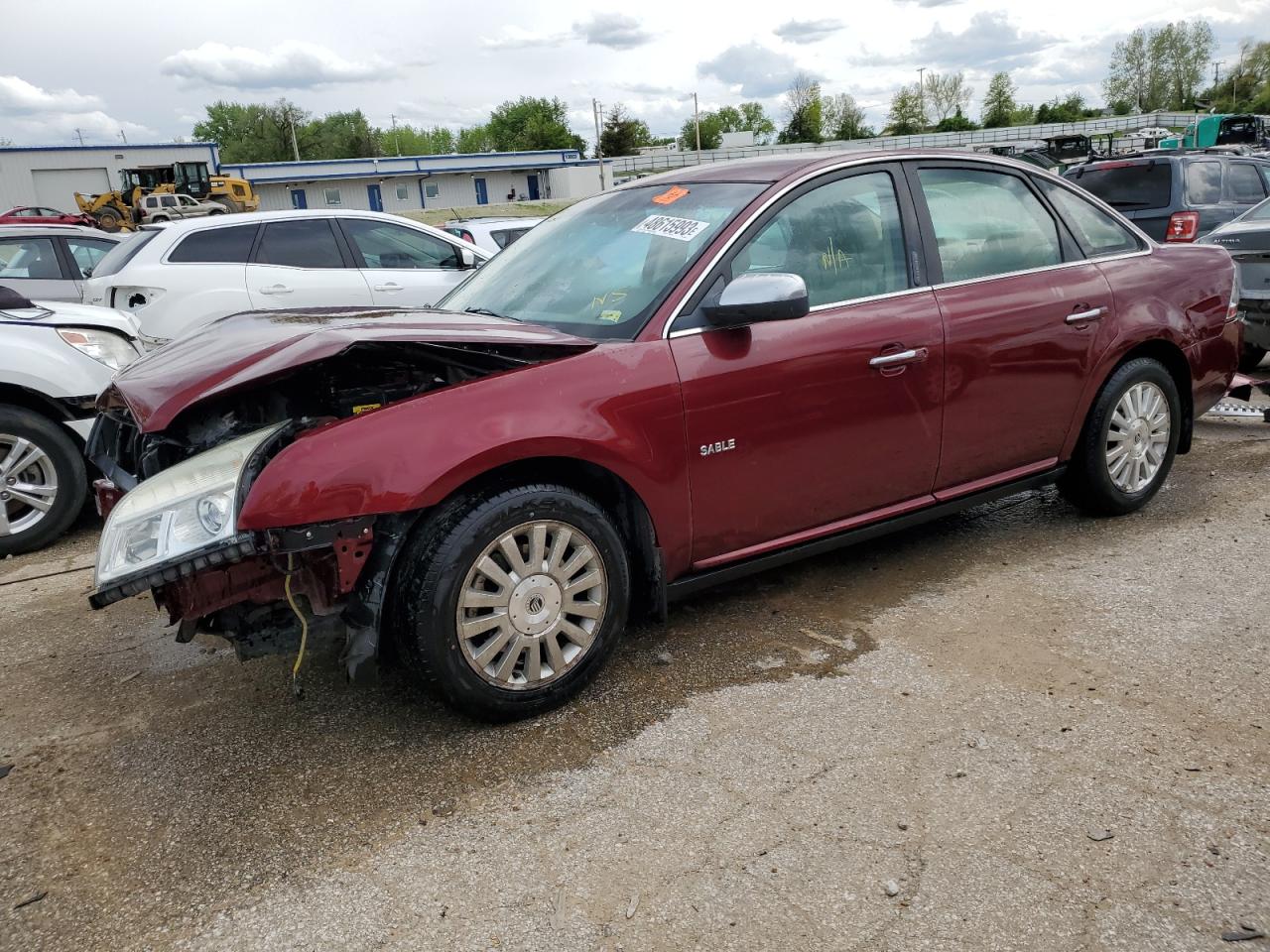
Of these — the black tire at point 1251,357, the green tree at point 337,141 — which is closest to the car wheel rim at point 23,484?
the black tire at point 1251,357

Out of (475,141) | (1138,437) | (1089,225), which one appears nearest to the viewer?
(1089,225)

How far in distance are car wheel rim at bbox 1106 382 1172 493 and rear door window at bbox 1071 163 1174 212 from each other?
6.59m

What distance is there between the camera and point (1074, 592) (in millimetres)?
3977

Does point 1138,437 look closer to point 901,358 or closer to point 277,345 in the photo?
point 901,358

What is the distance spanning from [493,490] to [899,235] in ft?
6.51

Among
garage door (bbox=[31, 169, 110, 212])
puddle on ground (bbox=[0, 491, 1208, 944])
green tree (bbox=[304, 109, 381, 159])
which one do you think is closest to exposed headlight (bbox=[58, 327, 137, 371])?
puddle on ground (bbox=[0, 491, 1208, 944])

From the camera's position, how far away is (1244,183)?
36.9 feet

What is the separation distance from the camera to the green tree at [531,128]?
109 meters

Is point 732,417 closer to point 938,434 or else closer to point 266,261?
point 938,434

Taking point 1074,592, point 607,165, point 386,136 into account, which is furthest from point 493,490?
point 386,136

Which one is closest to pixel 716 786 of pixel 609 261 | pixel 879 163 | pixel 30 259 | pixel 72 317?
pixel 609 261

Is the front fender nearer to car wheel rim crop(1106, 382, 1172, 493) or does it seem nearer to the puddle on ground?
the puddle on ground

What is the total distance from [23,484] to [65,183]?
5672cm

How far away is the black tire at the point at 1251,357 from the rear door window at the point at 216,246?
766 cm
